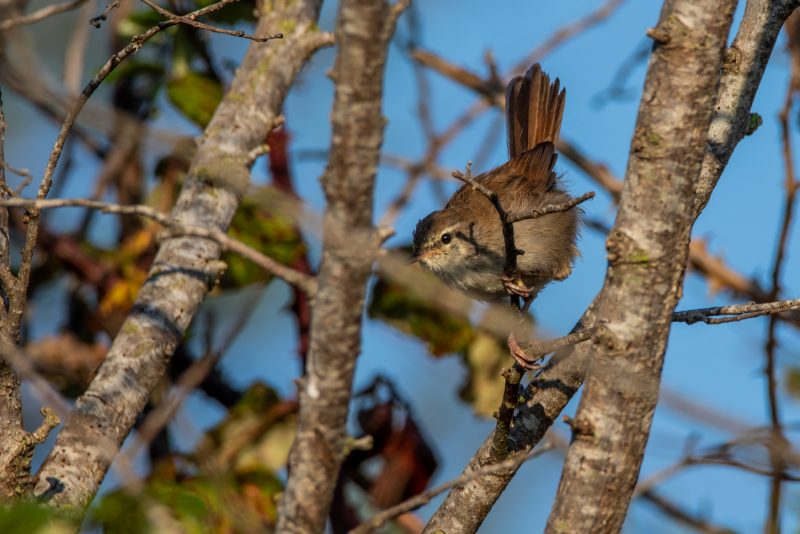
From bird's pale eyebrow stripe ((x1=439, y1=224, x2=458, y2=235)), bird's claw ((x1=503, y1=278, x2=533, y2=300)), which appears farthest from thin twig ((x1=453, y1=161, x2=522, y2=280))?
bird's pale eyebrow stripe ((x1=439, y1=224, x2=458, y2=235))

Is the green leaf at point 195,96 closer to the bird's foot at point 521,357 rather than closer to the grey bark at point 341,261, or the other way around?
the bird's foot at point 521,357

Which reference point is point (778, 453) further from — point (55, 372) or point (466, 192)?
point (55, 372)

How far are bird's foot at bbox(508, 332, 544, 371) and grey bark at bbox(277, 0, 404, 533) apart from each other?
86 centimetres

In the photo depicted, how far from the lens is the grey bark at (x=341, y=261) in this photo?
4.83ft

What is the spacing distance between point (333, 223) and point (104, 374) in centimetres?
147

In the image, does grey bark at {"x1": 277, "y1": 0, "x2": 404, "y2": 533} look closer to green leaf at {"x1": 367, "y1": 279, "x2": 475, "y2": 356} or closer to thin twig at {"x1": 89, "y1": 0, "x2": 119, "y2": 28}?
thin twig at {"x1": 89, "y1": 0, "x2": 119, "y2": 28}

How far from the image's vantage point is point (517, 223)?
4.34 m

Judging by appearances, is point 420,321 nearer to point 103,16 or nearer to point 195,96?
point 195,96

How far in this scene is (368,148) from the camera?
Result: 1509 mm

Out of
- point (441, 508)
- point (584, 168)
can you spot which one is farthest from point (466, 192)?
point (441, 508)

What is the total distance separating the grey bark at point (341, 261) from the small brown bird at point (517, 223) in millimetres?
2202

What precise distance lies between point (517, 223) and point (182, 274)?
6.09 ft

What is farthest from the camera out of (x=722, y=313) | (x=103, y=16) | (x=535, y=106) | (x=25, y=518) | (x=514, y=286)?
(x=535, y=106)

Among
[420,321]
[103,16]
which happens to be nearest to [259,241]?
[420,321]
